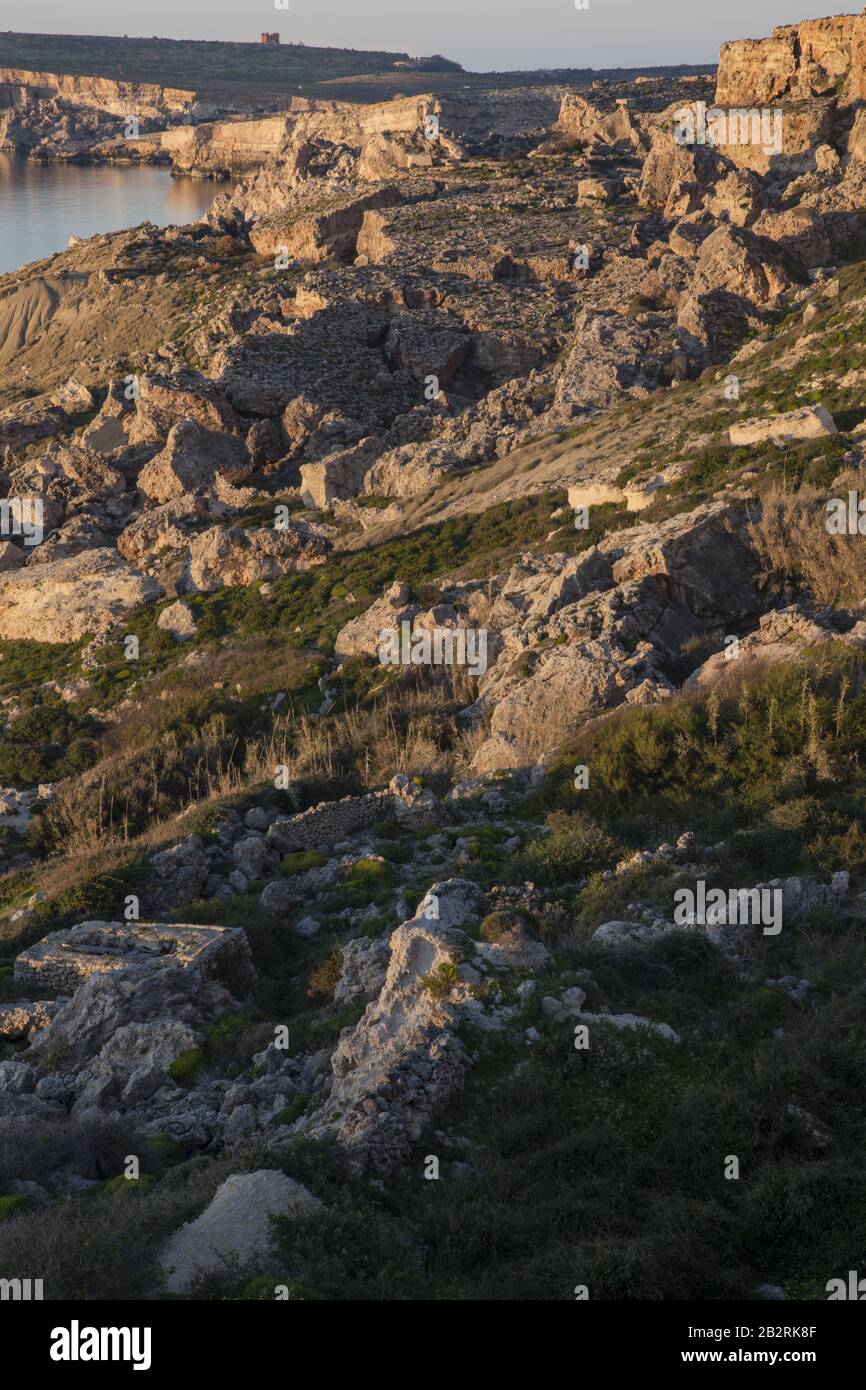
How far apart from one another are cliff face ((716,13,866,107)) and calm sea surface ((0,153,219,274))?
39.6 m

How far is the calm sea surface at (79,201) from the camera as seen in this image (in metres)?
79.6

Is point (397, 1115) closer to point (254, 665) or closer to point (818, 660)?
point (818, 660)

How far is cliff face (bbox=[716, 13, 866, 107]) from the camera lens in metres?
49.8

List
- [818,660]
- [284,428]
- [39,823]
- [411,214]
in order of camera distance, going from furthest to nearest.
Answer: [411,214] → [284,428] → [39,823] → [818,660]

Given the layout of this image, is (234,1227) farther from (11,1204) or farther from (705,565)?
(705,565)

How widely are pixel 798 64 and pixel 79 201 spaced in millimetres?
65017

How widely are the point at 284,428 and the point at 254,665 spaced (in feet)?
54.0

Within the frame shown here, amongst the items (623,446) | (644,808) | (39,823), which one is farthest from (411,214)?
(644,808)

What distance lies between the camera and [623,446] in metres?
26.5

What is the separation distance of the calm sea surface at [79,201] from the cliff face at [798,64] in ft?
130

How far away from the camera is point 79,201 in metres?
99.0

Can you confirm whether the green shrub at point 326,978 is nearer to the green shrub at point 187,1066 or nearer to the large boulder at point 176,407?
the green shrub at point 187,1066

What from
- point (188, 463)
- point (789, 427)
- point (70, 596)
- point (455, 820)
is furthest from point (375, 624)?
point (188, 463)

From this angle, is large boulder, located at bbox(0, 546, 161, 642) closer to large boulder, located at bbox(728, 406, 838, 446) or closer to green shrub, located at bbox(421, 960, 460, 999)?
large boulder, located at bbox(728, 406, 838, 446)
